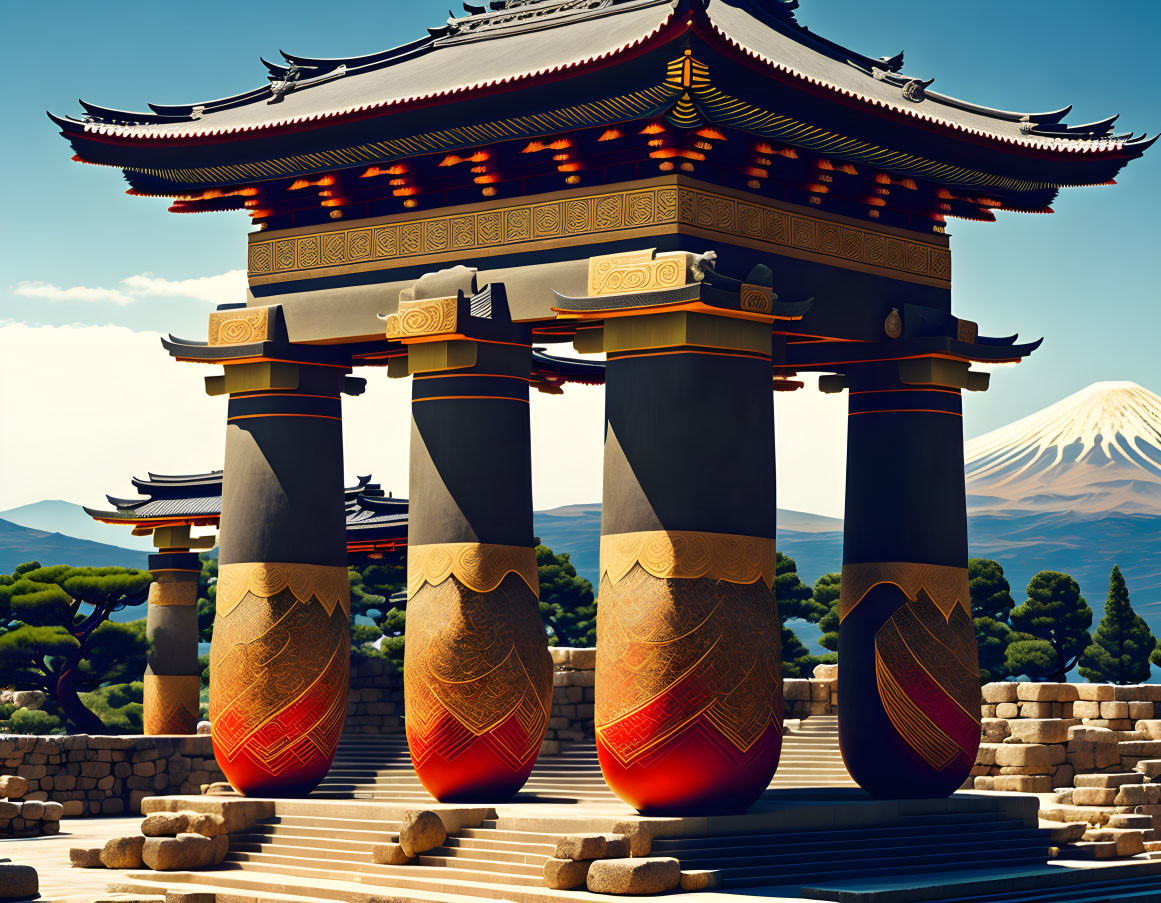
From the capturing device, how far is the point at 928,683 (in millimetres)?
20172

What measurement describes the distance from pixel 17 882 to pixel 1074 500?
17228 centimetres

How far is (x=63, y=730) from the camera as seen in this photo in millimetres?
35125

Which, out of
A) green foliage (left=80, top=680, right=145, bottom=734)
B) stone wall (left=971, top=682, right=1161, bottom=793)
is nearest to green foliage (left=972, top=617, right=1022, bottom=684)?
stone wall (left=971, top=682, right=1161, bottom=793)

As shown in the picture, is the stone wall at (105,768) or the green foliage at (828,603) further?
the green foliage at (828,603)

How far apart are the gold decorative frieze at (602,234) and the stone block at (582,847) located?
20.3 feet

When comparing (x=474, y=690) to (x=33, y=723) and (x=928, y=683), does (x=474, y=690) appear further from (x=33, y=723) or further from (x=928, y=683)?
(x=33, y=723)

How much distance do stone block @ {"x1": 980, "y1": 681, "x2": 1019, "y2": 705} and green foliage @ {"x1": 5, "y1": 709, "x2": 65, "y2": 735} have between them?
58.8 feet

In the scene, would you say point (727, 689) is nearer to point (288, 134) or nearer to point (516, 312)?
point (516, 312)

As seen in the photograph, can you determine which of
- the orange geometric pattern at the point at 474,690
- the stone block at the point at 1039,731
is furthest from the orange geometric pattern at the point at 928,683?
the stone block at the point at 1039,731

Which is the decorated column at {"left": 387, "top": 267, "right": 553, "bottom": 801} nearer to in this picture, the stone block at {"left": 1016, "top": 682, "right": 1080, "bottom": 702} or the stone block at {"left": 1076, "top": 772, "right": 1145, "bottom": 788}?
→ the stone block at {"left": 1076, "top": 772, "right": 1145, "bottom": 788}

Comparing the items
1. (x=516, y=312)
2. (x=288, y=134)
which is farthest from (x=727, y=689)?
(x=288, y=134)

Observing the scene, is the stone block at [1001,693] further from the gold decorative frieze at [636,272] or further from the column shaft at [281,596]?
the gold decorative frieze at [636,272]

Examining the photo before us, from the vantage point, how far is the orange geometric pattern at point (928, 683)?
66.2 feet

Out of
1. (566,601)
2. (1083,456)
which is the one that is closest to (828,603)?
(566,601)
